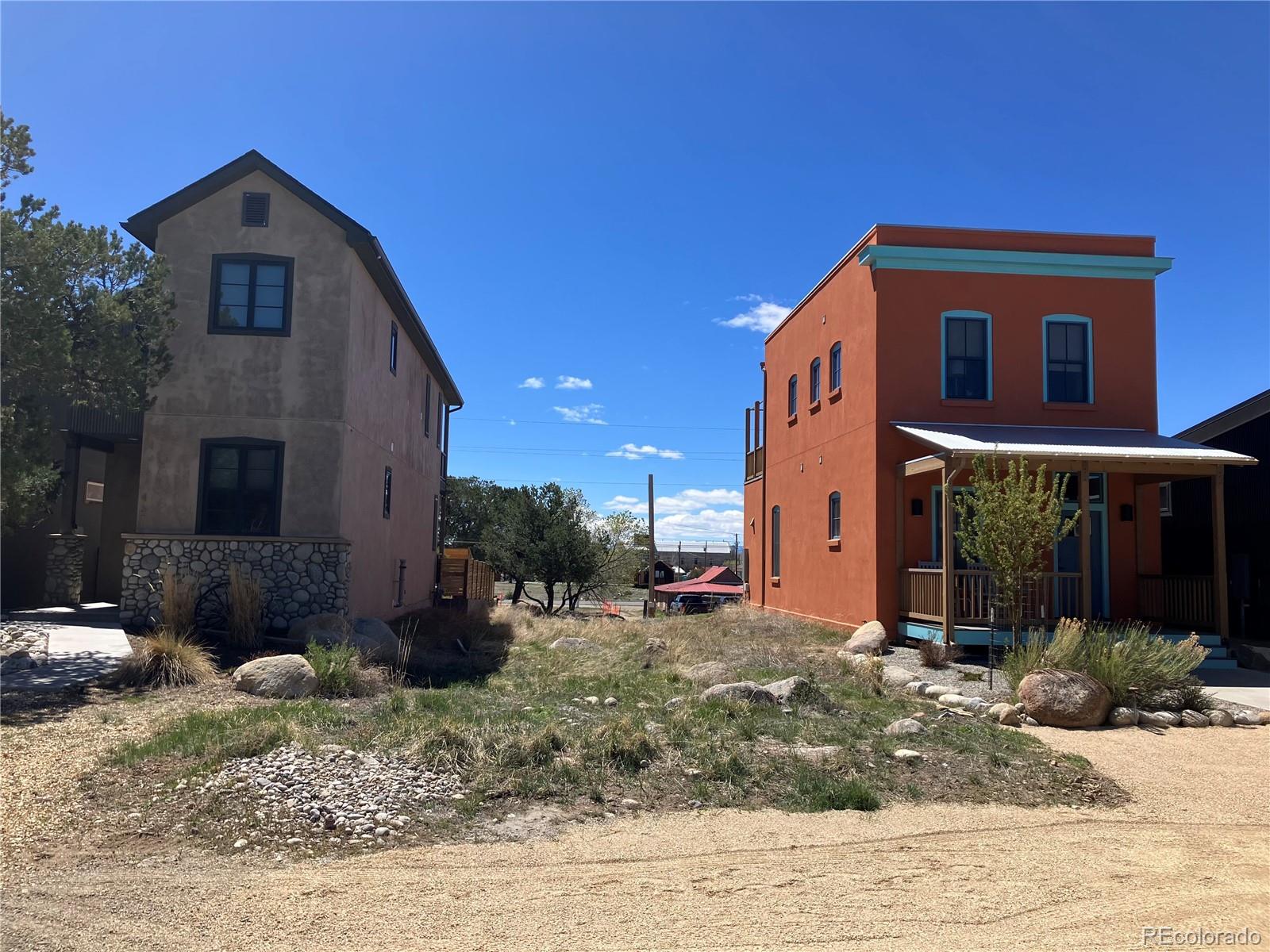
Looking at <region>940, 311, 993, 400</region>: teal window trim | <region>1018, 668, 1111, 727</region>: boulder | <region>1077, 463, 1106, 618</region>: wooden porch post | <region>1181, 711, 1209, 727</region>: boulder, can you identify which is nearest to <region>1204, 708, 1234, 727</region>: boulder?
<region>1181, 711, 1209, 727</region>: boulder

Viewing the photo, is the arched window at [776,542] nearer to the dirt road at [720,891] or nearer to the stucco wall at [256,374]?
the stucco wall at [256,374]

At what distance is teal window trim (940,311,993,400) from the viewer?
57.7 feet

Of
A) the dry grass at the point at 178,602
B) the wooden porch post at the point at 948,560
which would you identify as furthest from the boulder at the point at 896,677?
the dry grass at the point at 178,602

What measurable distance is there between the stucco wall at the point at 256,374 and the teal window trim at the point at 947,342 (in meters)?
11.2

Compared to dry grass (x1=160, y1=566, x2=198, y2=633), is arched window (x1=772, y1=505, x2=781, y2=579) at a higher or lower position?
higher

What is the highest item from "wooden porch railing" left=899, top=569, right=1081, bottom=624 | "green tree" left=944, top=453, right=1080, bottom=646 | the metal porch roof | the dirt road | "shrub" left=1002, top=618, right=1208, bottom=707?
the metal porch roof

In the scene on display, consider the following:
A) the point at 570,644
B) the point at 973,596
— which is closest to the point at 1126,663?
the point at 973,596

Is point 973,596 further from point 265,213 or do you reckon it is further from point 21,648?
point 21,648

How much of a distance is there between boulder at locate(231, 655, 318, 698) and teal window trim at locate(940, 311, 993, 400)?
12676 mm

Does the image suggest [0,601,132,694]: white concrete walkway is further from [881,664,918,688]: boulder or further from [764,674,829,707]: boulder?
[881,664,918,688]: boulder

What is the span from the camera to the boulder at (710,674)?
41.1ft

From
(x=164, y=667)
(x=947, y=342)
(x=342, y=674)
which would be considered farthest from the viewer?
(x=947, y=342)

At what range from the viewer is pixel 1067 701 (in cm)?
984

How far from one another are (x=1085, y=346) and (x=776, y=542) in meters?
9.78
